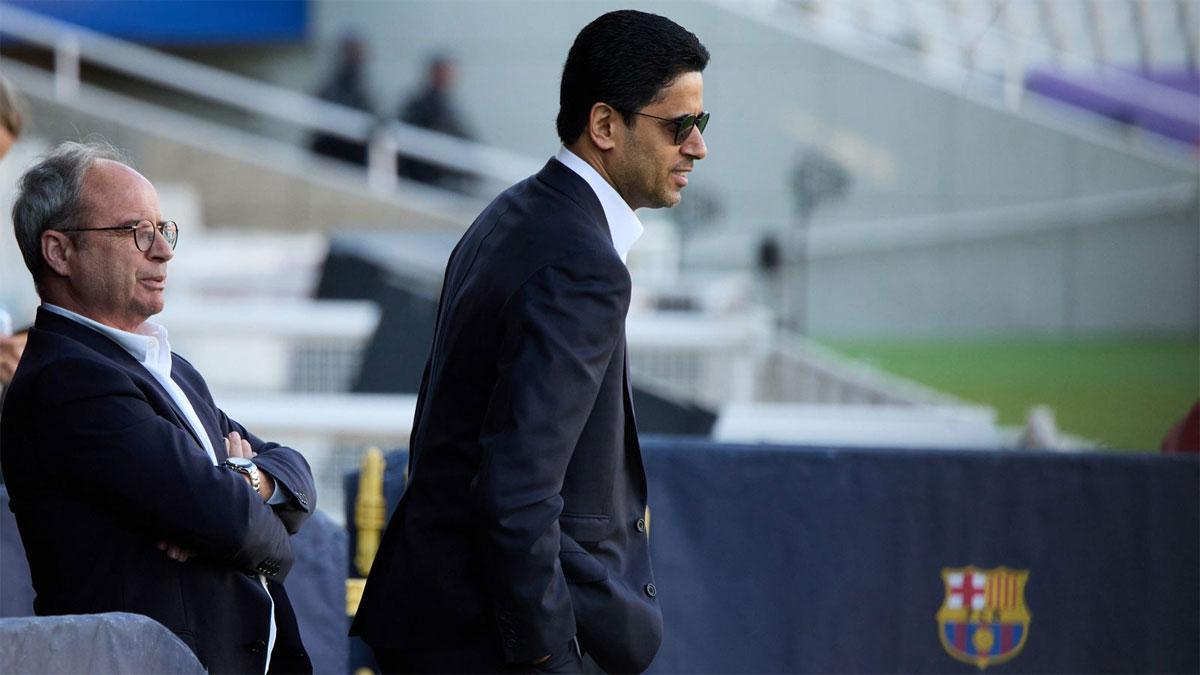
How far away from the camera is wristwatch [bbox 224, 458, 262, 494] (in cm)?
288

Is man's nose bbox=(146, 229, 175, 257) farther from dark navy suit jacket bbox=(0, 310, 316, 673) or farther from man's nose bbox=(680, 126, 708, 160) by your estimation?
man's nose bbox=(680, 126, 708, 160)

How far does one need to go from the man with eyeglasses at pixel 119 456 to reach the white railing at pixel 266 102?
1487 cm

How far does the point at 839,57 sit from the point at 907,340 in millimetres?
3847

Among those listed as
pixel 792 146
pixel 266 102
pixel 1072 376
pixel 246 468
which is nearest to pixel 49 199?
pixel 246 468

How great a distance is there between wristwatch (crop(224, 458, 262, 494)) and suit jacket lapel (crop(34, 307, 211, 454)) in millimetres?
100

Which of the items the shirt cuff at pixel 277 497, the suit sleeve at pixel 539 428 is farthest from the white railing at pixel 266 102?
the suit sleeve at pixel 539 428

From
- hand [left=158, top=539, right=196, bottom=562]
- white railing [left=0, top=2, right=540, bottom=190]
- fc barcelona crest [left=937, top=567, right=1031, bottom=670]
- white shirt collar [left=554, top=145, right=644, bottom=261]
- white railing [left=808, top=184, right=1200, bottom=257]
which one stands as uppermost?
white railing [left=0, top=2, right=540, bottom=190]

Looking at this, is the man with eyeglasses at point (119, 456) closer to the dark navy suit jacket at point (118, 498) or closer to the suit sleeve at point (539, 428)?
the dark navy suit jacket at point (118, 498)

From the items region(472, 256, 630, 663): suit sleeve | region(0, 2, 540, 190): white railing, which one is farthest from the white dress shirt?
region(0, 2, 540, 190): white railing

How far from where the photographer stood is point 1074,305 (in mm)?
20719

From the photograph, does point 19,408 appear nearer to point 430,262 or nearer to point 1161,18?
point 430,262

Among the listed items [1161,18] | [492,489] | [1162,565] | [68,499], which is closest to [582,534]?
[492,489]

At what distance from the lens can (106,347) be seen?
109 inches

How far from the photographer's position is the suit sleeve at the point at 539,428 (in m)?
2.47
